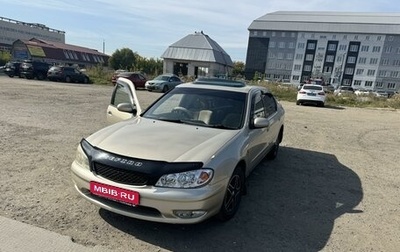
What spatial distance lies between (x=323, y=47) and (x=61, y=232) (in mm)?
88139

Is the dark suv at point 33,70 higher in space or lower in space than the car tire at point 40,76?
higher

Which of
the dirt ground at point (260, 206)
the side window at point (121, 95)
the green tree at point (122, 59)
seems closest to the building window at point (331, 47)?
the green tree at point (122, 59)

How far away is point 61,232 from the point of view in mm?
3164

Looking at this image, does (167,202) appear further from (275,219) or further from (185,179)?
(275,219)

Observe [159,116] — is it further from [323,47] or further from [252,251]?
[323,47]

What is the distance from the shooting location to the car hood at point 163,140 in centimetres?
313

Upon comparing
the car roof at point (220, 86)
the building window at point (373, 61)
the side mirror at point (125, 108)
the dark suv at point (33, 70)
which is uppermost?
the building window at point (373, 61)

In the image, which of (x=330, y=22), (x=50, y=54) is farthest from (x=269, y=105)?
(x=330, y=22)

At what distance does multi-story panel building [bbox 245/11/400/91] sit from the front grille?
7994cm

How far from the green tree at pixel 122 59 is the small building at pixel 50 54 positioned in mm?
3993

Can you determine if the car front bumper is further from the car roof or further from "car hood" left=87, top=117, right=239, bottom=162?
the car roof

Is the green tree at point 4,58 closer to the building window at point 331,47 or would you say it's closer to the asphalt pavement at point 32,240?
the asphalt pavement at point 32,240

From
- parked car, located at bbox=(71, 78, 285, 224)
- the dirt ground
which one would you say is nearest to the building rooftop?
the dirt ground

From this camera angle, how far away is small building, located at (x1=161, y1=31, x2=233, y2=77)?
60094mm
